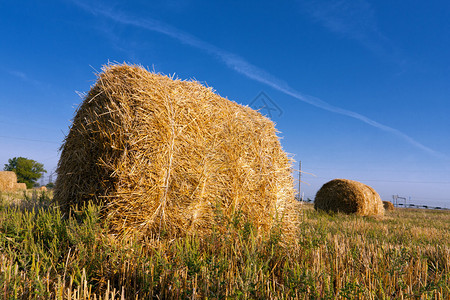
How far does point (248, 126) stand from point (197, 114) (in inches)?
47.2

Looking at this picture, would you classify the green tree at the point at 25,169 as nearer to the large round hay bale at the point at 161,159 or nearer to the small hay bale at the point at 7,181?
the small hay bale at the point at 7,181

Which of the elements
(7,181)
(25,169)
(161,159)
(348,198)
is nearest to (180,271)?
(161,159)

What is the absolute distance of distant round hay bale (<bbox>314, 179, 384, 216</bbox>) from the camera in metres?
13.4

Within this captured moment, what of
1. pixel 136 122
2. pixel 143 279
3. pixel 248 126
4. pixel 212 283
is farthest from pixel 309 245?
pixel 136 122

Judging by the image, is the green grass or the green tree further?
the green tree

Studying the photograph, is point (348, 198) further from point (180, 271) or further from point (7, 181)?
point (7, 181)

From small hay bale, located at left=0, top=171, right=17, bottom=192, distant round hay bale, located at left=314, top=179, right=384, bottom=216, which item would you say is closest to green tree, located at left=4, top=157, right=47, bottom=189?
small hay bale, located at left=0, top=171, right=17, bottom=192

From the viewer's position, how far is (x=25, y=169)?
52.3m

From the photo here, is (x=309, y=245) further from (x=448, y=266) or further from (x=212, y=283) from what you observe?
(x=448, y=266)

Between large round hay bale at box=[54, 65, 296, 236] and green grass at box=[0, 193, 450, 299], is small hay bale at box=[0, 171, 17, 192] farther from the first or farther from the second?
green grass at box=[0, 193, 450, 299]

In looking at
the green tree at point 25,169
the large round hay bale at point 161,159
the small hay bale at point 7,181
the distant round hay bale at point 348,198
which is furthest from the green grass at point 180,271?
the green tree at point 25,169

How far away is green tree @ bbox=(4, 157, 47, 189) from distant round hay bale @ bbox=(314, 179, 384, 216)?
173ft

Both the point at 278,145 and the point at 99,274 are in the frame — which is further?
the point at 278,145

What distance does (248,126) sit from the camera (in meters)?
5.26
